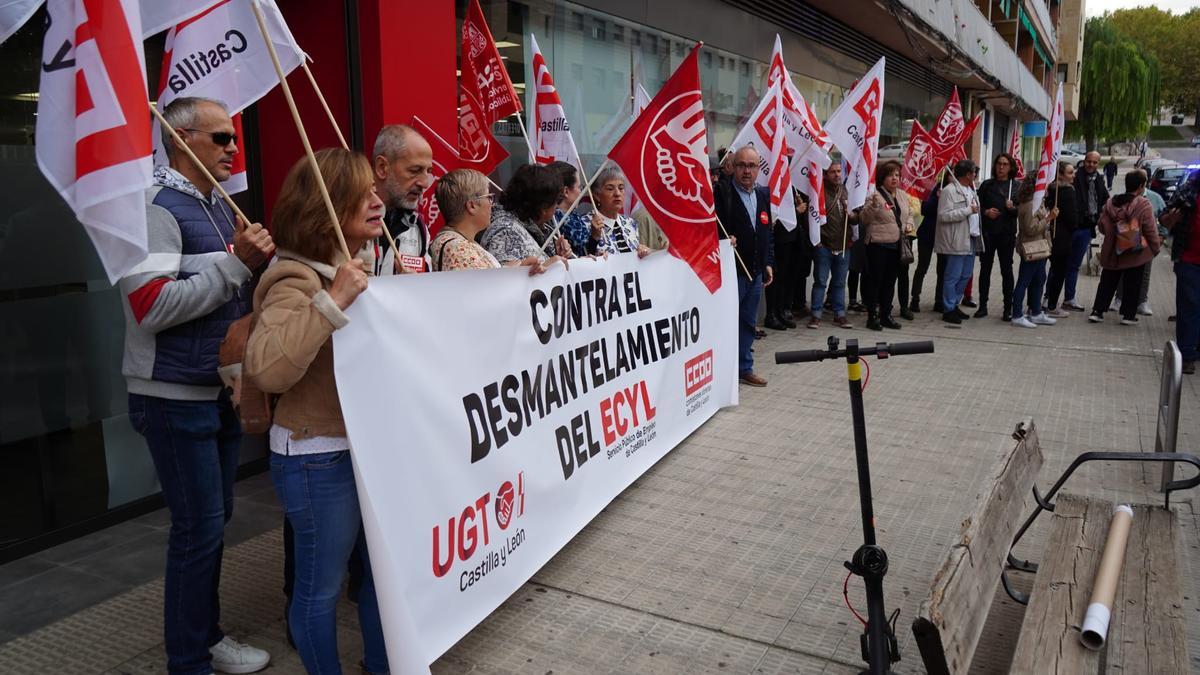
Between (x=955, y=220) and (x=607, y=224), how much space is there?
6515mm

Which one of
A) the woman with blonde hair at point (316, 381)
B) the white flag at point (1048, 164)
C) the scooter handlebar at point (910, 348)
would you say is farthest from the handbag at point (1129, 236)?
the woman with blonde hair at point (316, 381)

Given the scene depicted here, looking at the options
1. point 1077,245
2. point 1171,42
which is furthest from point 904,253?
point 1171,42

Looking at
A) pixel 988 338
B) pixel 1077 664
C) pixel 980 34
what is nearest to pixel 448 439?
pixel 1077 664

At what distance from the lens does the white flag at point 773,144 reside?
7262 mm

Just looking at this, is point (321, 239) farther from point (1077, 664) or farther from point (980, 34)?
point (980, 34)

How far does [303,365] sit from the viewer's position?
98.0 inches

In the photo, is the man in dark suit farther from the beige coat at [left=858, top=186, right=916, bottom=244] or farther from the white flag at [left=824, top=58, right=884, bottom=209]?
the beige coat at [left=858, top=186, right=916, bottom=244]

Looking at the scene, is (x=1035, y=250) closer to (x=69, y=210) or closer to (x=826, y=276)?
(x=826, y=276)

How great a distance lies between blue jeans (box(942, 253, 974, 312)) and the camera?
35.4 feet

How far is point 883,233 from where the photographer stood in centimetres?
1016

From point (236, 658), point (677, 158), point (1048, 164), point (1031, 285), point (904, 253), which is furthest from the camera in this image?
point (1031, 285)

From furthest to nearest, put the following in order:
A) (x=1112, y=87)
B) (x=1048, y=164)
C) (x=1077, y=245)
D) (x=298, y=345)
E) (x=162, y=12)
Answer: (x=1112, y=87), (x=1077, y=245), (x=1048, y=164), (x=162, y=12), (x=298, y=345)

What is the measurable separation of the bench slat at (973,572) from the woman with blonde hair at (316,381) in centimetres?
171

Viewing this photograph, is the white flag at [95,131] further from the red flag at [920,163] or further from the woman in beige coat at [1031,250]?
the woman in beige coat at [1031,250]
